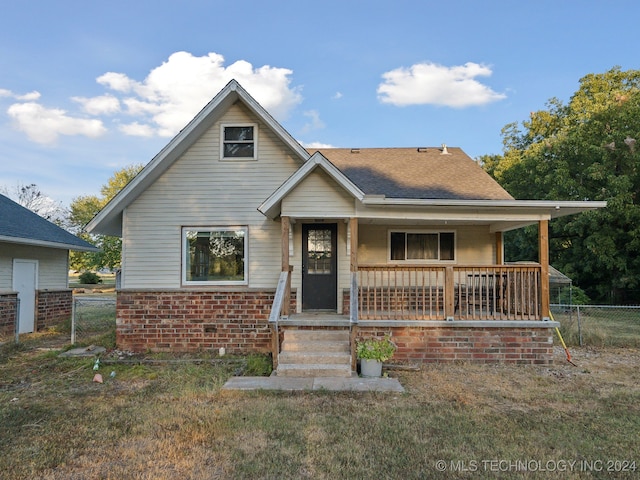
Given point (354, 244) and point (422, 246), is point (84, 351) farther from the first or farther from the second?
point (422, 246)

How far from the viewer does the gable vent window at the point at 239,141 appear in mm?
9523

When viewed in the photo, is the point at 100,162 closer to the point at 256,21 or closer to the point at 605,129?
the point at 256,21

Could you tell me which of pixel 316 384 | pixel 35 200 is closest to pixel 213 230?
pixel 316 384

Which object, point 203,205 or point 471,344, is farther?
point 203,205

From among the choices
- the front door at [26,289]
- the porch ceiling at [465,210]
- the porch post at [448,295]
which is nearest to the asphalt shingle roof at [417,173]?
the porch ceiling at [465,210]

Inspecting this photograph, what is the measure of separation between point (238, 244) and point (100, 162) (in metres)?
35.8

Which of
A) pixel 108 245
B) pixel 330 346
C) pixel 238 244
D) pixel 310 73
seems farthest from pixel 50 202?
pixel 330 346

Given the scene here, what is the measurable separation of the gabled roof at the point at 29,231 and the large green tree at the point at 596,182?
66.6 ft

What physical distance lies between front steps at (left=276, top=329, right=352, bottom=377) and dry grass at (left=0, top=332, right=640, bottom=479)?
0.91 m

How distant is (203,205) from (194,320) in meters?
2.56

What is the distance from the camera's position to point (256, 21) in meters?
12.5

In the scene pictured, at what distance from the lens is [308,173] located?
798 centimetres

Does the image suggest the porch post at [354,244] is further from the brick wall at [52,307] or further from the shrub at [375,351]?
A: the brick wall at [52,307]

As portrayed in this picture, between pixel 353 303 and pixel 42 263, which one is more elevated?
pixel 42 263
